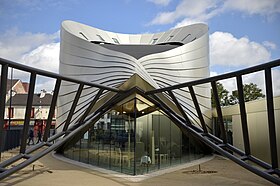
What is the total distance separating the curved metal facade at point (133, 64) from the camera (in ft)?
69.7

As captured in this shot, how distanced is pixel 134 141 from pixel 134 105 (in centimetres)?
Answer: 218

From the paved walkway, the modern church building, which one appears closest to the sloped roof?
the modern church building

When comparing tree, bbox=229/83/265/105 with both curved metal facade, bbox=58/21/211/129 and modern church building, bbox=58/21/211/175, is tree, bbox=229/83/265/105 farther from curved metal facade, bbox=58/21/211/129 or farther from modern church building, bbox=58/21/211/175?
modern church building, bbox=58/21/211/175

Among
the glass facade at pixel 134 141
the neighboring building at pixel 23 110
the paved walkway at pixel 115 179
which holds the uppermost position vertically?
the neighboring building at pixel 23 110

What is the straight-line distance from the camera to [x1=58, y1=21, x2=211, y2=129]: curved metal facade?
69.7 ft

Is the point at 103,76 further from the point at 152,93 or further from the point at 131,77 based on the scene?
the point at 152,93

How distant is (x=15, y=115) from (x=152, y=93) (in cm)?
5625

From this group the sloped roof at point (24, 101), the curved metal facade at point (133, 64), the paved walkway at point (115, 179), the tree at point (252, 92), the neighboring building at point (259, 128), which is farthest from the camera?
the sloped roof at point (24, 101)

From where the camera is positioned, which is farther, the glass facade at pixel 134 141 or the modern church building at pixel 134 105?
the modern church building at pixel 134 105

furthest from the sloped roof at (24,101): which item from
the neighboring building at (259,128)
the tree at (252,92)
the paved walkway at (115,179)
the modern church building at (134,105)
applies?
the neighboring building at (259,128)

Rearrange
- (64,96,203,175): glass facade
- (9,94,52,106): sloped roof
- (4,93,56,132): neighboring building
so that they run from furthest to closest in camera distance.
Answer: (9,94,52,106): sloped roof, (4,93,56,132): neighboring building, (64,96,203,175): glass facade

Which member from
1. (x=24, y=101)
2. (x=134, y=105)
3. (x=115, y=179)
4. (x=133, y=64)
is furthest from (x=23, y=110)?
(x=115, y=179)

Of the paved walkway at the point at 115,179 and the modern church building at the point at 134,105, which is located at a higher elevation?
the modern church building at the point at 134,105

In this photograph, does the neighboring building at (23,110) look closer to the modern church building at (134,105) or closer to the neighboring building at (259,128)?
the modern church building at (134,105)
